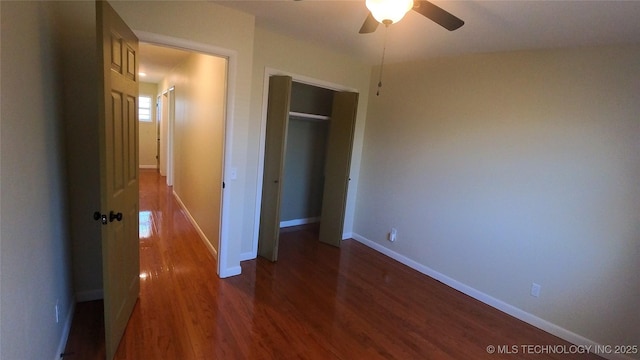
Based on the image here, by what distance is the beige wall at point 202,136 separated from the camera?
3.22 metres

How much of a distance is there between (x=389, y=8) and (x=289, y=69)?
1.90m

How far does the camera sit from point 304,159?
15.2 ft

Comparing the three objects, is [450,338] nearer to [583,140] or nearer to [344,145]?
[583,140]

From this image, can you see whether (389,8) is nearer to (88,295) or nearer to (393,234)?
(393,234)

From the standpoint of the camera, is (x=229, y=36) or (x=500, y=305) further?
(x=500, y=305)

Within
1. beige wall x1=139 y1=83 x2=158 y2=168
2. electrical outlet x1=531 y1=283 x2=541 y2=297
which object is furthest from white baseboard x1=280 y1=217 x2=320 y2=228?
beige wall x1=139 y1=83 x2=158 y2=168

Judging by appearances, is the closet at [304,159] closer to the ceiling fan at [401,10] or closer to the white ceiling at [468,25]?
the white ceiling at [468,25]

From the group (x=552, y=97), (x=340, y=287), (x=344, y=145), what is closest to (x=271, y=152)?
(x=344, y=145)

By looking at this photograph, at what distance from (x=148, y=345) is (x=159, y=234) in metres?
2.13

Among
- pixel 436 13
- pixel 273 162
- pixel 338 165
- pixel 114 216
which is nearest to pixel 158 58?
pixel 273 162

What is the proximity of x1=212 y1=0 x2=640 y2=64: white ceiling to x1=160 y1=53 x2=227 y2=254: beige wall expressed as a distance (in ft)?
2.67

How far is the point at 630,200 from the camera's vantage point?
220cm

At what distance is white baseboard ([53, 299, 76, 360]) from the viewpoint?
1800 mm

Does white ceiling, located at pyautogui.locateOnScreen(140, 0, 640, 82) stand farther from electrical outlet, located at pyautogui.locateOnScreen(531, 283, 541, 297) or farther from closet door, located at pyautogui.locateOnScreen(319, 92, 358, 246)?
electrical outlet, located at pyautogui.locateOnScreen(531, 283, 541, 297)
